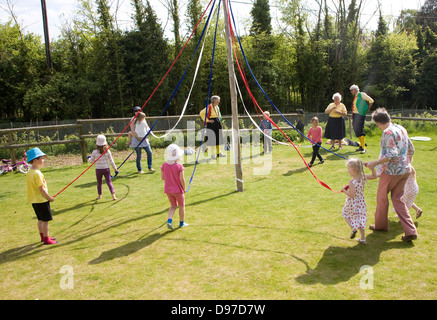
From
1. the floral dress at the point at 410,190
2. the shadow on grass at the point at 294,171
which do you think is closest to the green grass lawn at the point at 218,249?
the floral dress at the point at 410,190

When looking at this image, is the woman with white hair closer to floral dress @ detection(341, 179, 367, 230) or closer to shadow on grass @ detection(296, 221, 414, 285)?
shadow on grass @ detection(296, 221, 414, 285)

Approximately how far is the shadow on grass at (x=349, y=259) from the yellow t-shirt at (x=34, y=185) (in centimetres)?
368

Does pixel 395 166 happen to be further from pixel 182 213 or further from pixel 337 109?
pixel 337 109

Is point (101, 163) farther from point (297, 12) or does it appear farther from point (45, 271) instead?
point (297, 12)

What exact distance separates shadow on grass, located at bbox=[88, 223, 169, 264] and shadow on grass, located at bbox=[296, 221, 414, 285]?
7.28ft

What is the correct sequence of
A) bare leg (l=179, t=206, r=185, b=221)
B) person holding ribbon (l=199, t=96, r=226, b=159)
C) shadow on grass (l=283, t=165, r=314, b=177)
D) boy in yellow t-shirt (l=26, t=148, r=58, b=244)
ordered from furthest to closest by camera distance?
person holding ribbon (l=199, t=96, r=226, b=159), shadow on grass (l=283, t=165, r=314, b=177), bare leg (l=179, t=206, r=185, b=221), boy in yellow t-shirt (l=26, t=148, r=58, b=244)

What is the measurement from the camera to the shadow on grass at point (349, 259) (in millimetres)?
3611

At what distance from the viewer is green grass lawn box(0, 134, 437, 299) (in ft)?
11.5

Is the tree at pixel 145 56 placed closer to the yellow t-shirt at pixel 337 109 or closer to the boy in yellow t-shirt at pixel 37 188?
the yellow t-shirt at pixel 337 109

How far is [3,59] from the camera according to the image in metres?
22.4

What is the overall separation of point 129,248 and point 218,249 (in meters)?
1.25

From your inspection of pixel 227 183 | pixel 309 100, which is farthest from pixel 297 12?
pixel 227 183

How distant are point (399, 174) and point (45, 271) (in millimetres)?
4668

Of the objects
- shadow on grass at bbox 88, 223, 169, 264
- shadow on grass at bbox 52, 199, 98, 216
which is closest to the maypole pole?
shadow on grass at bbox 88, 223, 169, 264
